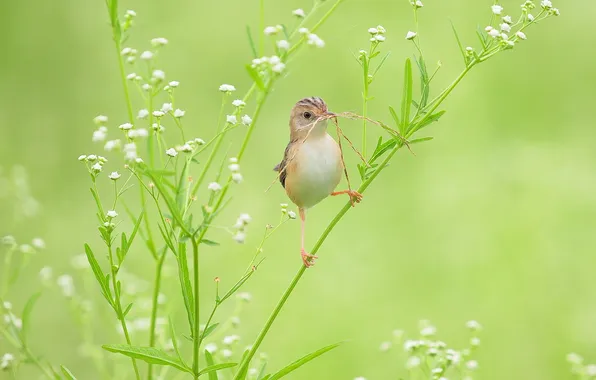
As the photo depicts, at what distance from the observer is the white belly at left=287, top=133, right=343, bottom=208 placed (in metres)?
2.48

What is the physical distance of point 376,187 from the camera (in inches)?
268

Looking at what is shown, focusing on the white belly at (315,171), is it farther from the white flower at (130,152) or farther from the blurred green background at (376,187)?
the blurred green background at (376,187)

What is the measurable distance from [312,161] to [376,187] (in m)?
4.35

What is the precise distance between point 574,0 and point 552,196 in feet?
8.85

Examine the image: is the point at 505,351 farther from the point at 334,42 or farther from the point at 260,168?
the point at 334,42

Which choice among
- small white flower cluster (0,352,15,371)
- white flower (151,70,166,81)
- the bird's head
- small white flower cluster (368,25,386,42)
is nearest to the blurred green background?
small white flower cluster (0,352,15,371)

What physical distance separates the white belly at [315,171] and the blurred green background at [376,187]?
72.2 inches

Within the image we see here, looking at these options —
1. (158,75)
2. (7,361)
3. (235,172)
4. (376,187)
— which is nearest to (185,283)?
(235,172)

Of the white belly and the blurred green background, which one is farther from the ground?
the blurred green background

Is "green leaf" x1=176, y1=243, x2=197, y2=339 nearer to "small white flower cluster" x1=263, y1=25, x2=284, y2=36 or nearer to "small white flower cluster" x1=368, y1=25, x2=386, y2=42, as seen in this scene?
"small white flower cluster" x1=263, y1=25, x2=284, y2=36

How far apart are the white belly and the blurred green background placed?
72.2 inches

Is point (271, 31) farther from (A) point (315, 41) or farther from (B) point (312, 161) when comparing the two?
(B) point (312, 161)

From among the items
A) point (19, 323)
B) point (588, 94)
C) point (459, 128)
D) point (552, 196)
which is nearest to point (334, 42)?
point (459, 128)

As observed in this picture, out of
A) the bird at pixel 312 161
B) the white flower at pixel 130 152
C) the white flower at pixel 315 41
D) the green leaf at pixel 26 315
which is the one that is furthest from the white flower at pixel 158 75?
the green leaf at pixel 26 315
